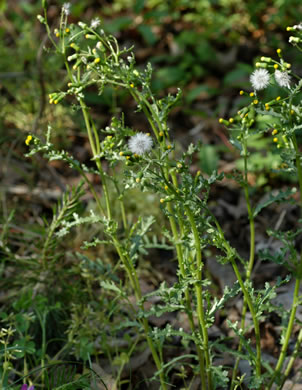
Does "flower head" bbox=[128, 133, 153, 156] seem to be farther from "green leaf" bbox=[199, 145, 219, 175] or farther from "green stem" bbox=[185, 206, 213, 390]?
"green leaf" bbox=[199, 145, 219, 175]

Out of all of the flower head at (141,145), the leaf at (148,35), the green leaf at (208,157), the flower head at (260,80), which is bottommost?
the green leaf at (208,157)

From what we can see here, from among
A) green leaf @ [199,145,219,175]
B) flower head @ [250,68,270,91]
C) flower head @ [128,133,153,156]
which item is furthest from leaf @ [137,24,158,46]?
flower head @ [128,133,153,156]

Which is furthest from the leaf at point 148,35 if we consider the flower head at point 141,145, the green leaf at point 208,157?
the flower head at point 141,145

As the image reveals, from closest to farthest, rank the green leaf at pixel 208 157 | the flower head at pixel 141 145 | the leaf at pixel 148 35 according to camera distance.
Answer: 1. the flower head at pixel 141 145
2. the green leaf at pixel 208 157
3. the leaf at pixel 148 35

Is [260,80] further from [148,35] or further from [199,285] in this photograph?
[148,35]

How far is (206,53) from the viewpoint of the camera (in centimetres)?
493

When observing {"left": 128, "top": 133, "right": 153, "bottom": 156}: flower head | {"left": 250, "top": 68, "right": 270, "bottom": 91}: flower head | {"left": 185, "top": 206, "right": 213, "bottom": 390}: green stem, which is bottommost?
{"left": 185, "top": 206, "right": 213, "bottom": 390}: green stem

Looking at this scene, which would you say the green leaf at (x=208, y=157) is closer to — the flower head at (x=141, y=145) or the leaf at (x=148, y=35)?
the leaf at (x=148, y=35)

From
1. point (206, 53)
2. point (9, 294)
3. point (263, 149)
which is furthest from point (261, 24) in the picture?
point (9, 294)

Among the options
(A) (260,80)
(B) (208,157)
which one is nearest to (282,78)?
(A) (260,80)

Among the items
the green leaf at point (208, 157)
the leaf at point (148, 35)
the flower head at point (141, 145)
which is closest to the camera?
the flower head at point (141, 145)

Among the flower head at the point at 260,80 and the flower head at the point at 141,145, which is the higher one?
the flower head at the point at 260,80

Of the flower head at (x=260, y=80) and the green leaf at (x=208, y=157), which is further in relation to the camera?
the green leaf at (x=208, y=157)

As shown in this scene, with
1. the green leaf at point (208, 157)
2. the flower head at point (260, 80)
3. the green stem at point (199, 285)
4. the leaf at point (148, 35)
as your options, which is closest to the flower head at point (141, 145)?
the green stem at point (199, 285)
